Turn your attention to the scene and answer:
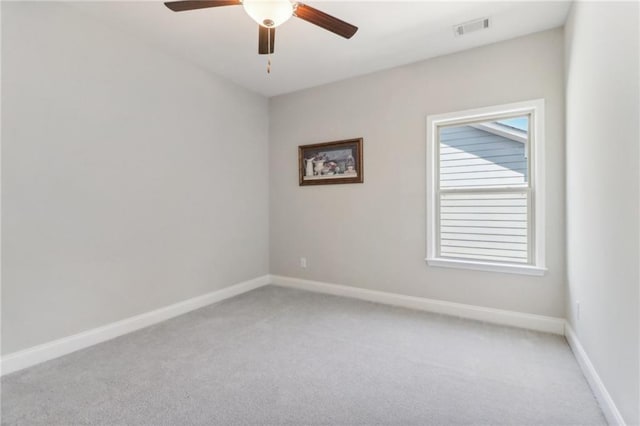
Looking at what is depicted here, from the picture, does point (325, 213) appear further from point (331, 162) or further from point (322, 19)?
point (322, 19)

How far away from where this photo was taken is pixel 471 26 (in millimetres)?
2600

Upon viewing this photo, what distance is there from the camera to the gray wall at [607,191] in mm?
1346

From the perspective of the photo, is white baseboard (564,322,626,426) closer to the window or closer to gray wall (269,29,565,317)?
gray wall (269,29,565,317)

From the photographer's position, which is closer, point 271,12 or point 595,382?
point 271,12

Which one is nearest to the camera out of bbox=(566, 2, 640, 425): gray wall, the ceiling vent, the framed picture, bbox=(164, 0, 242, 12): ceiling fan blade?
bbox=(566, 2, 640, 425): gray wall

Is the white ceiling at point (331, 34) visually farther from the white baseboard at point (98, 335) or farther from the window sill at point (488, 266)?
the white baseboard at point (98, 335)

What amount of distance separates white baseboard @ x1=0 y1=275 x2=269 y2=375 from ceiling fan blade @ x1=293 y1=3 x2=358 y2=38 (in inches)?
111

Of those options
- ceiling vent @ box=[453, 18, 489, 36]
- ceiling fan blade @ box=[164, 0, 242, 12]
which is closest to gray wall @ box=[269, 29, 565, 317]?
ceiling vent @ box=[453, 18, 489, 36]

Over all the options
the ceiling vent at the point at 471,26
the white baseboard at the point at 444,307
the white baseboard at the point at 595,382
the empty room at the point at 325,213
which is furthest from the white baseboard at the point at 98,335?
the ceiling vent at the point at 471,26

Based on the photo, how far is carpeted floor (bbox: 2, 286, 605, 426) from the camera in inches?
65.2

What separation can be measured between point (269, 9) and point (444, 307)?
2.98 m

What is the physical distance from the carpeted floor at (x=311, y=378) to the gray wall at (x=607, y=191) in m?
0.39

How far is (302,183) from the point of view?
407 cm

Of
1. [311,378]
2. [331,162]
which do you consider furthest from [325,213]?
[311,378]
